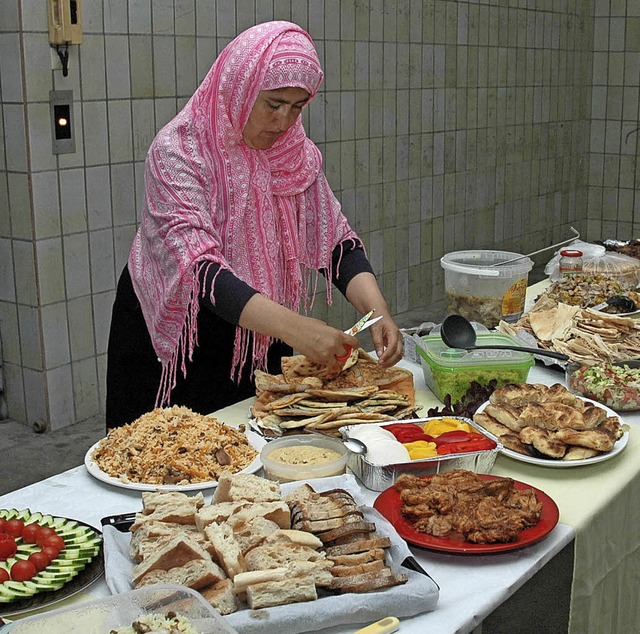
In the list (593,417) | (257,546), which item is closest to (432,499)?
(257,546)

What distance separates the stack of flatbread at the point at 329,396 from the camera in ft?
6.83

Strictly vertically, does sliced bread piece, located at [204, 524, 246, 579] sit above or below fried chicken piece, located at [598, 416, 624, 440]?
above

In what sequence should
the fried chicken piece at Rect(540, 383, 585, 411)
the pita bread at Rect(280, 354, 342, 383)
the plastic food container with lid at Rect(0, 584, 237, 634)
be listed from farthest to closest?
the pita bread at Rect(280, 354, 342, 383), the fried chicken piece at Rect(540, 383, 585, 411), the plastic food container with lid at Rect(0, 584, 237, 634)

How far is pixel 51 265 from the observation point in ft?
13.3

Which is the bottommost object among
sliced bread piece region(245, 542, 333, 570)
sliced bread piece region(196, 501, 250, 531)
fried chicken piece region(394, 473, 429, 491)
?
fried chicken piece region(394, 473, 429, 491)

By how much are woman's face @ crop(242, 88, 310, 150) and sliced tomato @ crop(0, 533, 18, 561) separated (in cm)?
132

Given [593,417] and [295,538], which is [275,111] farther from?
[295,538]

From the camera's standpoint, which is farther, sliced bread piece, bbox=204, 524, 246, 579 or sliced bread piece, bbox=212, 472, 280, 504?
sliced bread piece, bbox=212, 472, 280, 504

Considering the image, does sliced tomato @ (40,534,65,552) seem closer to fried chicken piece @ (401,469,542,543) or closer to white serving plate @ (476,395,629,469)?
fried chicken piece @ (401,469,542,543)

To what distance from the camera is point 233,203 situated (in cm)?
252

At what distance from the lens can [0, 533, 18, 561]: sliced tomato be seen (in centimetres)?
147

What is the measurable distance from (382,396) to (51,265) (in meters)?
2.31

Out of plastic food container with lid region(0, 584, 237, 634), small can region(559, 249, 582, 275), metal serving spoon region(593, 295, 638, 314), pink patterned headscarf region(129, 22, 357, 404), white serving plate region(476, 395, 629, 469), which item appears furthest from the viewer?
small can region(559, 249, 582, 275)

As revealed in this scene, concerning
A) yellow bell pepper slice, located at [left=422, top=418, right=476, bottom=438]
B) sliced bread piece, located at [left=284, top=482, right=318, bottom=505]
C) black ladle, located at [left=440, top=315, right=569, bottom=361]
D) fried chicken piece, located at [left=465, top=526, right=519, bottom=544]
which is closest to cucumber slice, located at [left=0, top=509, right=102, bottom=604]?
sliced bread piece, located at [left=284, top=482, right=318, bottom=505]
